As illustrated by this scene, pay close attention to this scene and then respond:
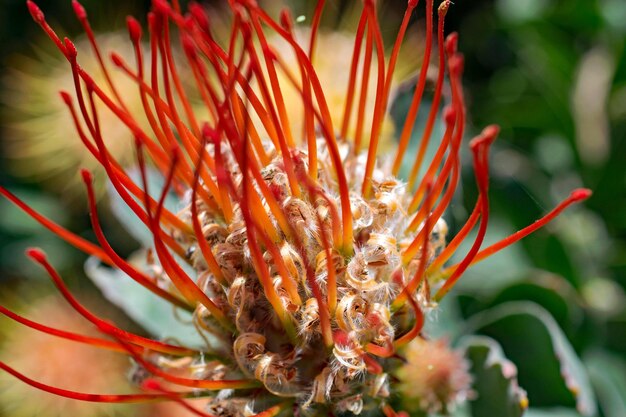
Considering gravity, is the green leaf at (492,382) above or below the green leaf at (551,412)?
above

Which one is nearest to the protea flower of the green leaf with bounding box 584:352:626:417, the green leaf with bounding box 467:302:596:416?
the green leaf with bounding box 467:302:596:416

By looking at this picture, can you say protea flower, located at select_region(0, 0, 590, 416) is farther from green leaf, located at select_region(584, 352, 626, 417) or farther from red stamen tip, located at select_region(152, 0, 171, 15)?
green leaf, located at select_region(584, 352, 626, 417)

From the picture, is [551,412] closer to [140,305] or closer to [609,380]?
[609,380]

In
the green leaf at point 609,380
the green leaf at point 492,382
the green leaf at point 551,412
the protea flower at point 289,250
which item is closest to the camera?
the protea flower at point 289,250

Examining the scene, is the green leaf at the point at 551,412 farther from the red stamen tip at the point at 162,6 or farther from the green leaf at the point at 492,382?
the red stamen tip at the point at 162,6

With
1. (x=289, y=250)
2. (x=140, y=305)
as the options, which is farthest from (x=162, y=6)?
(x=140, y=305)

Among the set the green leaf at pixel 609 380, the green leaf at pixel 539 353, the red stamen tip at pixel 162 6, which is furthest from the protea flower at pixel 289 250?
the green leaf at pixel 609 380
